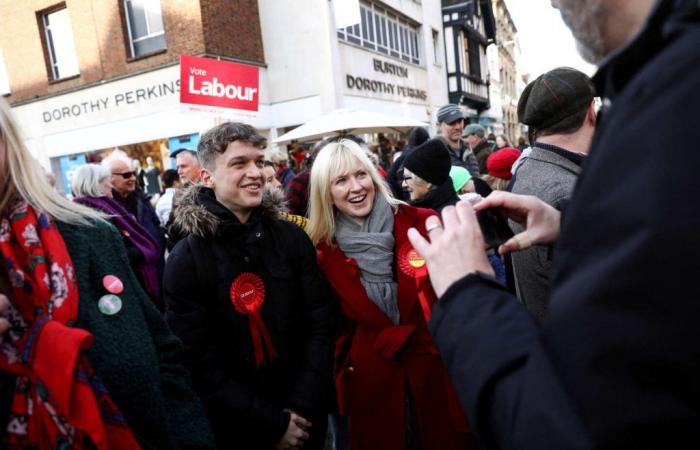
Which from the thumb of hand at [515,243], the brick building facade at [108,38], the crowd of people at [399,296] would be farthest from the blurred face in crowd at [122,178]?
the brick building facade at [108,38]

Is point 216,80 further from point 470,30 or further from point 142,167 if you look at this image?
point 470,30

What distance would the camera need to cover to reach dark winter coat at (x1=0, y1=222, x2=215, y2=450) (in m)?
1.34

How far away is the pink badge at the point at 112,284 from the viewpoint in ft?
4.59

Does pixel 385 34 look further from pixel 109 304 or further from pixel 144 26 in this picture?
pixel 109 304

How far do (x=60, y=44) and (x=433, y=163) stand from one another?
572 inches

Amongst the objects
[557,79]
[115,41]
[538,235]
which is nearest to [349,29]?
[115,41]

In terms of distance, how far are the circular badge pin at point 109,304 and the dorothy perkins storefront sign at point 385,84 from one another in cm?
1262

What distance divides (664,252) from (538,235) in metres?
0.84

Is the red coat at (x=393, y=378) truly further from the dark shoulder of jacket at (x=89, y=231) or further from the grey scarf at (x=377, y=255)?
the dark shoulder of jacket at (x=89, y=231)

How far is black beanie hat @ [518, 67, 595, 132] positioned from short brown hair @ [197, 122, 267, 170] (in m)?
1.36

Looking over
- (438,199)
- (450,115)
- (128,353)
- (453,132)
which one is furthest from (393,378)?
(450,115)

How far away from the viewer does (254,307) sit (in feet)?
6.93

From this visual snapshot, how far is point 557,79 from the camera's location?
2119 millimetres

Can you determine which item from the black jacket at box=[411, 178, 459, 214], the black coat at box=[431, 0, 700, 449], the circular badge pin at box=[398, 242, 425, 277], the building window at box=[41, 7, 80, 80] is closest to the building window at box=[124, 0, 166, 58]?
the building window at box=[41, 7, 80, 80]
